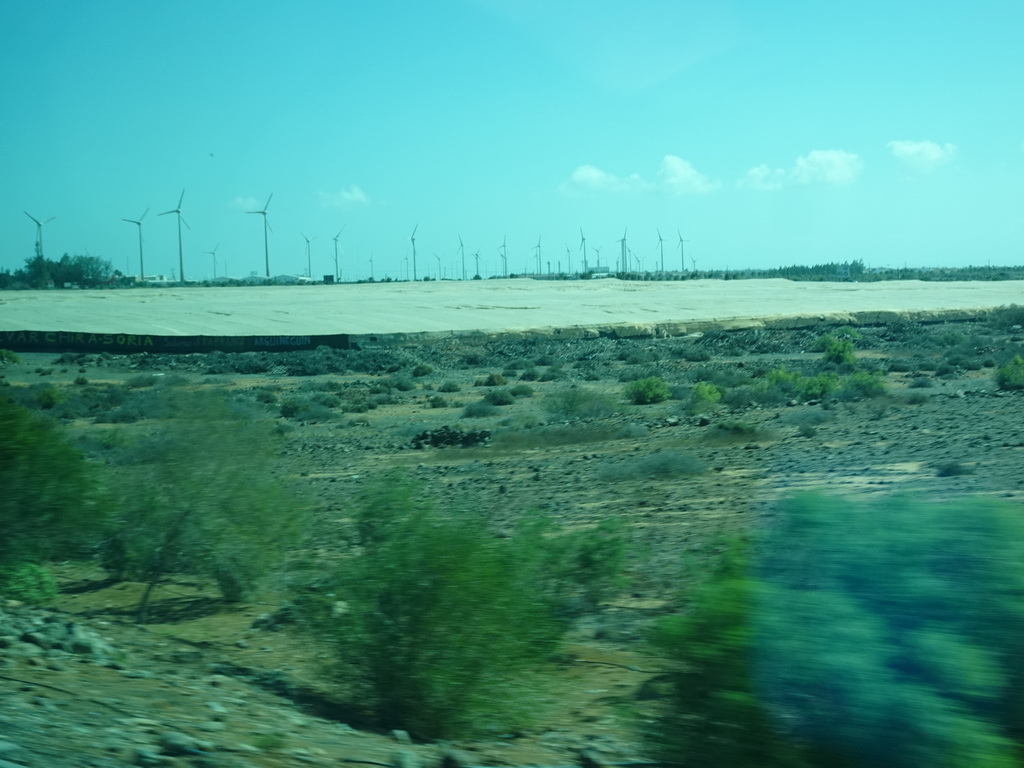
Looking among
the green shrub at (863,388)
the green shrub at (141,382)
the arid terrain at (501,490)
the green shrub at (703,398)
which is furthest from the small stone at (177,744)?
the green shrub at (141,382)

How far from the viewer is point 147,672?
866 centimetres

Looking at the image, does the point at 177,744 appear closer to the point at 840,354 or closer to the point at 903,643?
the point at 903,643

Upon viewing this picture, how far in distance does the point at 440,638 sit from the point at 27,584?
573cm

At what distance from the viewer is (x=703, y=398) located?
31.4m

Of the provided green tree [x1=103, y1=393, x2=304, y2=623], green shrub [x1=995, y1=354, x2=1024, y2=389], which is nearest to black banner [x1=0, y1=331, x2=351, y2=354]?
green shrub [x1=995, y1=354, x2=1024, y2=389]

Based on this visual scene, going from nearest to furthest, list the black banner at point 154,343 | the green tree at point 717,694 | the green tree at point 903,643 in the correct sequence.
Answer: the green tree at point 903,643, the green tree at point 717,694, the black banner at point 154,343

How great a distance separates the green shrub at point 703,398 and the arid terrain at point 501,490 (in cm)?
15

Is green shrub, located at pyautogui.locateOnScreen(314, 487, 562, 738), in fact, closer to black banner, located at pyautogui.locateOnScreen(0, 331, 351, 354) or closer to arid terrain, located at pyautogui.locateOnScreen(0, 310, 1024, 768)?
arid terrain, located at pyautogui.locateOnScreen(0, 310, 1024, 768)

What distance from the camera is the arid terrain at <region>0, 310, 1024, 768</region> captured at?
692 cm

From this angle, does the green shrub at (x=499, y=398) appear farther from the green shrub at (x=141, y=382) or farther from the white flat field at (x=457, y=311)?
the white flat field at (x=457, y=311)

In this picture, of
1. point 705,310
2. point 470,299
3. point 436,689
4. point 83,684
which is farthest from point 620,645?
point 470,299

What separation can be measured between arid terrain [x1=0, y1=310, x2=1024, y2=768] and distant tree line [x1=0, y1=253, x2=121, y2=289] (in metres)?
110

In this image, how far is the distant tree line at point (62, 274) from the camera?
148875mm

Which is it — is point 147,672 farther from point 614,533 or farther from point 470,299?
point 470,299
